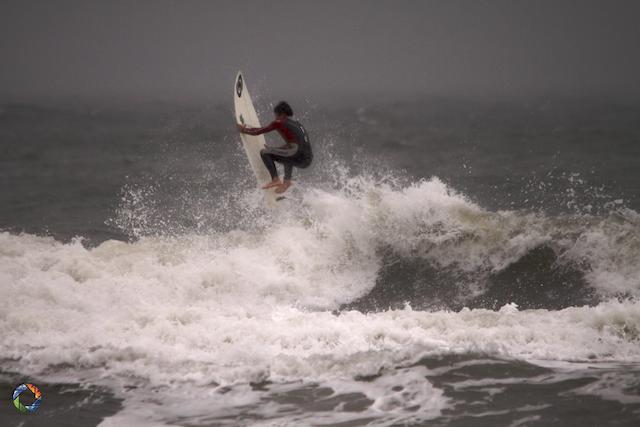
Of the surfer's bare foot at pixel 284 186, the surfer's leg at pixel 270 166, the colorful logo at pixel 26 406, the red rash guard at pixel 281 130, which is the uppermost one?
the red rash guard at pixel 281 130

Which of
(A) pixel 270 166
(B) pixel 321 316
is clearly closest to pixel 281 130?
(A) pixel 270 166

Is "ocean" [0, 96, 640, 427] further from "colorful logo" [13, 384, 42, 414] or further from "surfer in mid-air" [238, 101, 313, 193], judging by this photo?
"surfer in mid-air" [238, 101, 313, 193]

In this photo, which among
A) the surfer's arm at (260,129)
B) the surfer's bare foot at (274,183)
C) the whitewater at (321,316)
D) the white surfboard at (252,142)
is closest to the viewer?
the whitewater at (321,316)

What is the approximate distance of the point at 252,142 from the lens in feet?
34.4

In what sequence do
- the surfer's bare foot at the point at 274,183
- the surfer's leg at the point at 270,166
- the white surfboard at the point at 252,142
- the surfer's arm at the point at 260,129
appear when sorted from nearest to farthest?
the surfer's arm at the point at 260,129
the surfer's leg at the point at 270,166
the surfer's bare foot at the point at 274,183
the white surfboard at the point at 252,142

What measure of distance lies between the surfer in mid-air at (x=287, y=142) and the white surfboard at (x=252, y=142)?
0.42 m

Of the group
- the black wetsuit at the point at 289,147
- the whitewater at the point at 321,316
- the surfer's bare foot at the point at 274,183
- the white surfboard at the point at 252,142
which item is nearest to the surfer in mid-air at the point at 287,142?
the black wetsuit at the point at 289,147

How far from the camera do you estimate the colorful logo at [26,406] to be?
21.0ft

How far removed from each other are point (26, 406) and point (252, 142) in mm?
5000

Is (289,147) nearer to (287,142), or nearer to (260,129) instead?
(287,142)

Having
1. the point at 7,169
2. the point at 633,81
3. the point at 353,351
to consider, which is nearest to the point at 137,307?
the point at 353,351

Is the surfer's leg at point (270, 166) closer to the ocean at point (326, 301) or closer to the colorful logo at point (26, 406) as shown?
the ocean at point (326, 301)

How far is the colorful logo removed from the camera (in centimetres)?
641

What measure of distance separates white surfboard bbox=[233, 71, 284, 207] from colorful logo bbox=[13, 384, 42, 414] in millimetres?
4467
